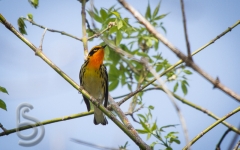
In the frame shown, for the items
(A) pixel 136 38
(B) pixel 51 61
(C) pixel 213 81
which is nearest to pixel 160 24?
(A) pixel 136 38

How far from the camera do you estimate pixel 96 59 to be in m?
5.71

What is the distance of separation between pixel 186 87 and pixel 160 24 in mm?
1081

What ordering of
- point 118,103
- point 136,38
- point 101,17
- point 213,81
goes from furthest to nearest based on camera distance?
point 136,38
point 101,17
point 118,103
point 213,81

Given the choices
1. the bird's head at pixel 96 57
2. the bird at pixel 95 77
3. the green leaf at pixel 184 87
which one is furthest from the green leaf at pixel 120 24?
the green leaf at pixel 184 87

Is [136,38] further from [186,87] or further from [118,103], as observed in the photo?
[118,103]

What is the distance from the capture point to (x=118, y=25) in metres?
3.96

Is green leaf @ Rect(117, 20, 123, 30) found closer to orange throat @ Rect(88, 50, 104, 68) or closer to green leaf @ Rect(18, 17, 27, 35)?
green leaf @ Rect(18, 17, 27, 35)

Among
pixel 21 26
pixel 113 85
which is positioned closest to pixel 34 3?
pixel 21 26

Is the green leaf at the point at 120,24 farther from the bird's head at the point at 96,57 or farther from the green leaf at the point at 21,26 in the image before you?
the bird's head at the point at 96,57

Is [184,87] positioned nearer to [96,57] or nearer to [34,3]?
[96,57]

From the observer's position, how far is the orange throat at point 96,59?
219 inches

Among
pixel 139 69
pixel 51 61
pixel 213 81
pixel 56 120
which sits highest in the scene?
pixel 139 69

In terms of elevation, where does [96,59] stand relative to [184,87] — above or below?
above

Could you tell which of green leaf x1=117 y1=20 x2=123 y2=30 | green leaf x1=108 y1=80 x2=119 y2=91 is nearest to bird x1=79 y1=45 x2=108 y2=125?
green leaf x1=108 y1=80 x2=119 y2=91
